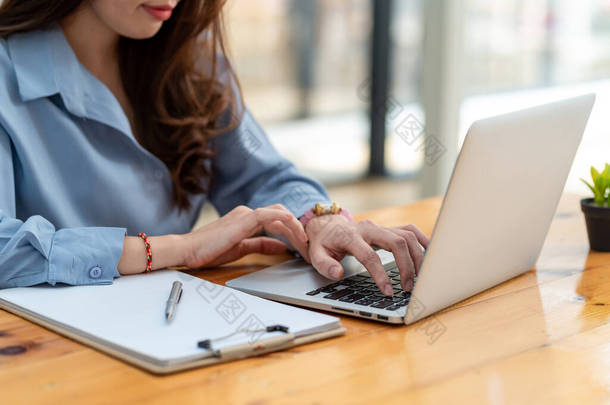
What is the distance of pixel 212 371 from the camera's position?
0.75m

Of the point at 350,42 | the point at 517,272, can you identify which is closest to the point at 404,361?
the point at 517,272

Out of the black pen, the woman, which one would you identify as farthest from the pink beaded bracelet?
the black pen

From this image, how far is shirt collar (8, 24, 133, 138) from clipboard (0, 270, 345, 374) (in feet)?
1.21

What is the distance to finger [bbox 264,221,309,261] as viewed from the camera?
45.4 inches

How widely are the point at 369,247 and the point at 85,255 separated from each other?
15.2 inches

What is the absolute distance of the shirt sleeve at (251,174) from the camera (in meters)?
1.43

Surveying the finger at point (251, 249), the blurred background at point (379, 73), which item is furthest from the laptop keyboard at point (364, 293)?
the blurred background at point (379, 73)

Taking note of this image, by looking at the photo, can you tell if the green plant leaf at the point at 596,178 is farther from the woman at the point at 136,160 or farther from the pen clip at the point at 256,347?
the pen clip at the point at 256,347

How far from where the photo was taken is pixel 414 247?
1018 mm

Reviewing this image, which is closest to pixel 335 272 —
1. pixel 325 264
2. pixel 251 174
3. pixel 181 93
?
pixel 325 264

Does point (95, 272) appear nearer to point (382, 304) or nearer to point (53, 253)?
point (53, 253)

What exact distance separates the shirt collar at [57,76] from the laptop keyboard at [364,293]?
1.71 ft

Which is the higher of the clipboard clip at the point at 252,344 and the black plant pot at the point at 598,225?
the clipboard clip at the point at 252,344

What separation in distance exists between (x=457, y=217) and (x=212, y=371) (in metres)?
0.32
